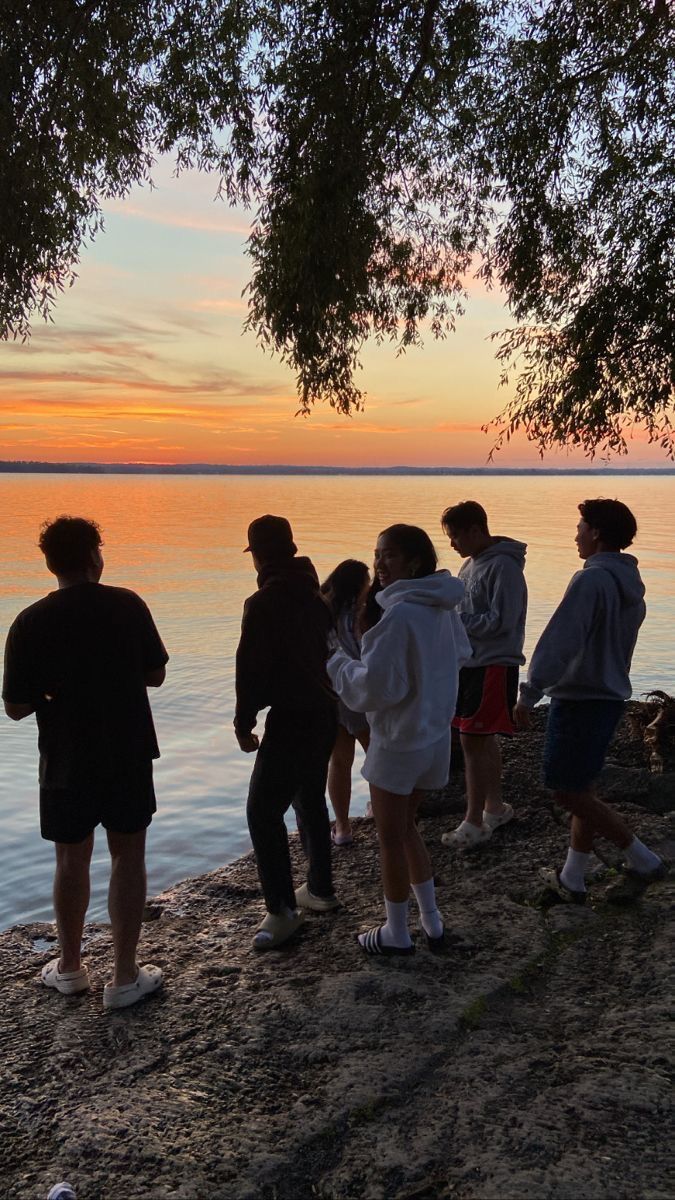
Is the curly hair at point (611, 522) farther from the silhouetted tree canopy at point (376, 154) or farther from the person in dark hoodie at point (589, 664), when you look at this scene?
the silhouetted tree canopy at point (376, 154)

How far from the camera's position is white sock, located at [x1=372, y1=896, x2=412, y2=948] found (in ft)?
14.2

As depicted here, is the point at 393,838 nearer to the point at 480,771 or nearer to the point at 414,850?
the point at 414,850

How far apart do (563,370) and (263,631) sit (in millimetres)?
5759

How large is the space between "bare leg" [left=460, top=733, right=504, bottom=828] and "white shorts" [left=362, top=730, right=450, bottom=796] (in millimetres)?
1670

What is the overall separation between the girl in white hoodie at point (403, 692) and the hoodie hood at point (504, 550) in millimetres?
1476

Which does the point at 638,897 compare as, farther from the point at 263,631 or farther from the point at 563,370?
the point at 563,370

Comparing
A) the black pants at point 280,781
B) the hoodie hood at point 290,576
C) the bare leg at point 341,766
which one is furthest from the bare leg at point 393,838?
the bare leg at point 341,766

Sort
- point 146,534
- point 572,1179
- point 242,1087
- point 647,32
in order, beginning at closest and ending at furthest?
point 572,1179 → point 242,1087 → point 647,32 → point 146,534

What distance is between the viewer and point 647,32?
8.32 meters

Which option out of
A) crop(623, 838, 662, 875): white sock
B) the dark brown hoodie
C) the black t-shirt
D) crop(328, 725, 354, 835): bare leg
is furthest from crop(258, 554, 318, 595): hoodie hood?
crop(623, 838, 662, 875): white sock

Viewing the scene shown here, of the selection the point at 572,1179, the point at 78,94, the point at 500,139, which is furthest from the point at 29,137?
the point at 572,1179

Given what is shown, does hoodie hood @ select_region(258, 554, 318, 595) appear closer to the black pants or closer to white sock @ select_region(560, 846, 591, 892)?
the black pants

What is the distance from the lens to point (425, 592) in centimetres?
409

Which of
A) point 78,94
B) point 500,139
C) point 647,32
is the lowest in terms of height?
point 78,94
